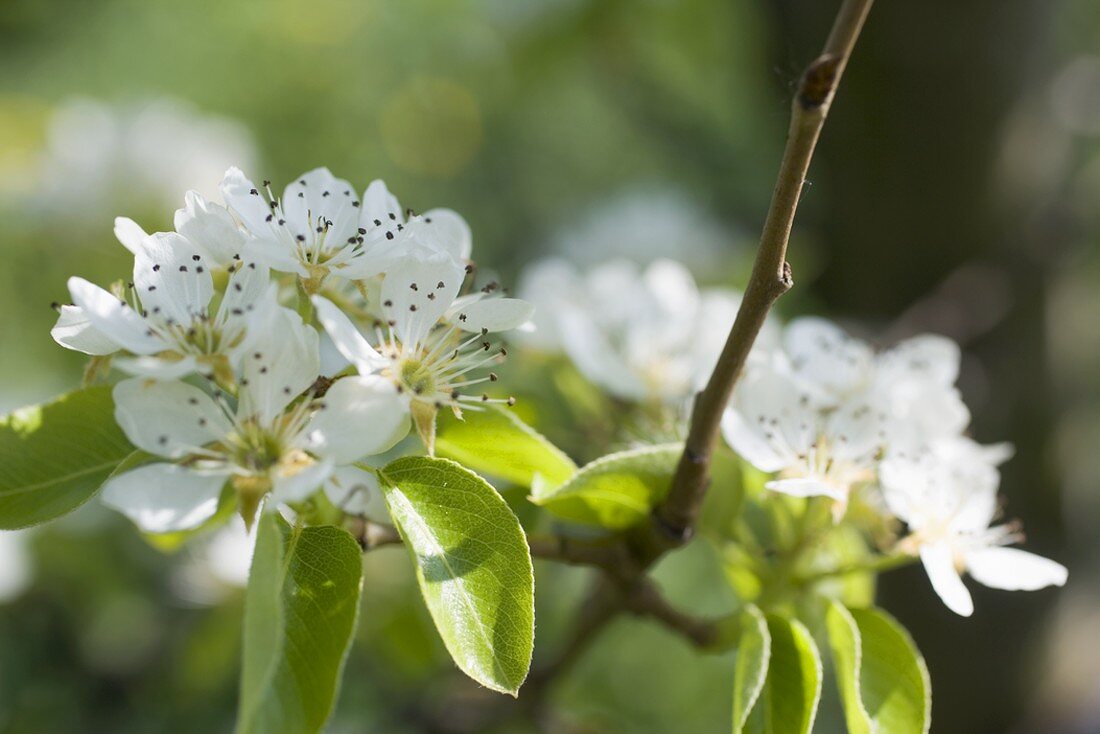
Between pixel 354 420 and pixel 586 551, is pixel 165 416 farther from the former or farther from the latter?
pixel 586 551

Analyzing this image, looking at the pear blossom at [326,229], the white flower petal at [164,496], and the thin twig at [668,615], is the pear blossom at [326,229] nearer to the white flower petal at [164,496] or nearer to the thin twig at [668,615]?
the white flower petal at [164,496]

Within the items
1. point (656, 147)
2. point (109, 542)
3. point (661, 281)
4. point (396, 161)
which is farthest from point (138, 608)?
point (656, 147)

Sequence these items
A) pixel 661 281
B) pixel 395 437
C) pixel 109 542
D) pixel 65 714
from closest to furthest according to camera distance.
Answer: pixel 395 437 → pixel 661 281 → pixel 65 714 → pixel 109 542

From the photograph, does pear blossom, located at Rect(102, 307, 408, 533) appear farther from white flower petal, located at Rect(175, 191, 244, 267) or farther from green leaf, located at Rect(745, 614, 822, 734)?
green leaf, located at Rect(745, 614, 822, 734)

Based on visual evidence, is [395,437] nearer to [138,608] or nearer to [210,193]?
[138,608]

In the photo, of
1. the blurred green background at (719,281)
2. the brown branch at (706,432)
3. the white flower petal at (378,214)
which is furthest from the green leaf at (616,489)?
the blurred green background at (719,281)

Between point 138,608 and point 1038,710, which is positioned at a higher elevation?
point 1038,710
